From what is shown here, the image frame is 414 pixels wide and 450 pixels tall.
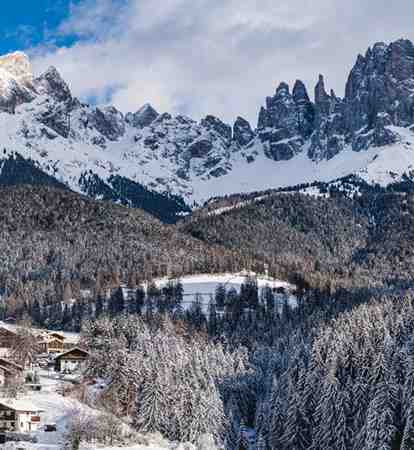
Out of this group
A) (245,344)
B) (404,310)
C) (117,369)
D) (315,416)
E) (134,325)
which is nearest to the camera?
(315,416)

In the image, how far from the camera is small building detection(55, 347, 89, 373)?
140125mm

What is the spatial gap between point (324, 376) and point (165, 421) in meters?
21.6

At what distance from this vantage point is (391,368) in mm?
110688

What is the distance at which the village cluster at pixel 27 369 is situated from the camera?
340ft

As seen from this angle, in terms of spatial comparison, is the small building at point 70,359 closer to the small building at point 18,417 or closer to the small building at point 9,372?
the small building at point 9,372

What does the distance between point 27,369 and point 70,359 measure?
7677mm

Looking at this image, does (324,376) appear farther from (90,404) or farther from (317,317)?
(317,317)

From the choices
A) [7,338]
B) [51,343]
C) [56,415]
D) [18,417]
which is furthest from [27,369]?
[18,417]

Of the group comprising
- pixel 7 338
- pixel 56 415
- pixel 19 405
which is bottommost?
pixel 56 415

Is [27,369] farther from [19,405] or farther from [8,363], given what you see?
[19,405]

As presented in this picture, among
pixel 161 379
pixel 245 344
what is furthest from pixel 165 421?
pixel 245 344

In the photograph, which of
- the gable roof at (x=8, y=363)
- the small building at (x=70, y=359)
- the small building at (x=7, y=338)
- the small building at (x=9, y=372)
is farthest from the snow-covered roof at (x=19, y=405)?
the small building at (x=7, y=338)

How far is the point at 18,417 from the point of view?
10344 centimetres

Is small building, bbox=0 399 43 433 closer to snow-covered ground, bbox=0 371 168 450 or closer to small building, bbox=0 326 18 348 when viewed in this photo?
snow-covered ground, bbox=0 371 168 450
